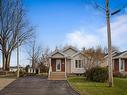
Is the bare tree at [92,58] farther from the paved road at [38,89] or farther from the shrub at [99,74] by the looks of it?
the paved road at [38,89]

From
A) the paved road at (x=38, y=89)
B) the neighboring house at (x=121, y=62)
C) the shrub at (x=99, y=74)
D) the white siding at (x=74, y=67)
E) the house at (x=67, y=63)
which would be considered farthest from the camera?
the white siding at (x=74, y=67)

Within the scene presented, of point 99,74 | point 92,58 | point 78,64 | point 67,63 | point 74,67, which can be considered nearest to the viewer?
point 99,74

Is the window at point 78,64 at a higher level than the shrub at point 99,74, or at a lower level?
higher

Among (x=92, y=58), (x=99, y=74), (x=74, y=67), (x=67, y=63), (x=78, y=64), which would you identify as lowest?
(x=99, y=74)

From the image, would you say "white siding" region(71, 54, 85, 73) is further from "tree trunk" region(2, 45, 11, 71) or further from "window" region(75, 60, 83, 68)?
"tree trunk" region(2, 45, 11, 71)

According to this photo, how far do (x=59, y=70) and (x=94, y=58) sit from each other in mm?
6709

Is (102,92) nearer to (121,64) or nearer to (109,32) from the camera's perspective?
(109,32)

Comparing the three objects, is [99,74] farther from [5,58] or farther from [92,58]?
[5,58]

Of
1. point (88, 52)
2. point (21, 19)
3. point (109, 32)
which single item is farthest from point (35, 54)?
point (109, 32)

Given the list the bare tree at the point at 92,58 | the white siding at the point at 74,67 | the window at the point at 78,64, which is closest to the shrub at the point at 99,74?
the bare tree at the point at 92,58

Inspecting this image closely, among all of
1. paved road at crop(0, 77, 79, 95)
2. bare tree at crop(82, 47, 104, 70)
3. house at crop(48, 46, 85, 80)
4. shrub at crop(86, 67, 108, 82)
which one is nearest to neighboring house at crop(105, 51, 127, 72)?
bare tree at crop(82, 47, 104, 70)

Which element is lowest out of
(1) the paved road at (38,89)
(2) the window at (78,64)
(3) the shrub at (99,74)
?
(1) the paved road at (38,89)

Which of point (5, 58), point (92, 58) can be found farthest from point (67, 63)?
point (5, 58)

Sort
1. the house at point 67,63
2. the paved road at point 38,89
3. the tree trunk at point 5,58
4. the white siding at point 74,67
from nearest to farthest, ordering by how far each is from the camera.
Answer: the paved road at point 38,89 → the house at point 67,63 → the white siding at point 74,67 → the tree trunk at point 5,58
